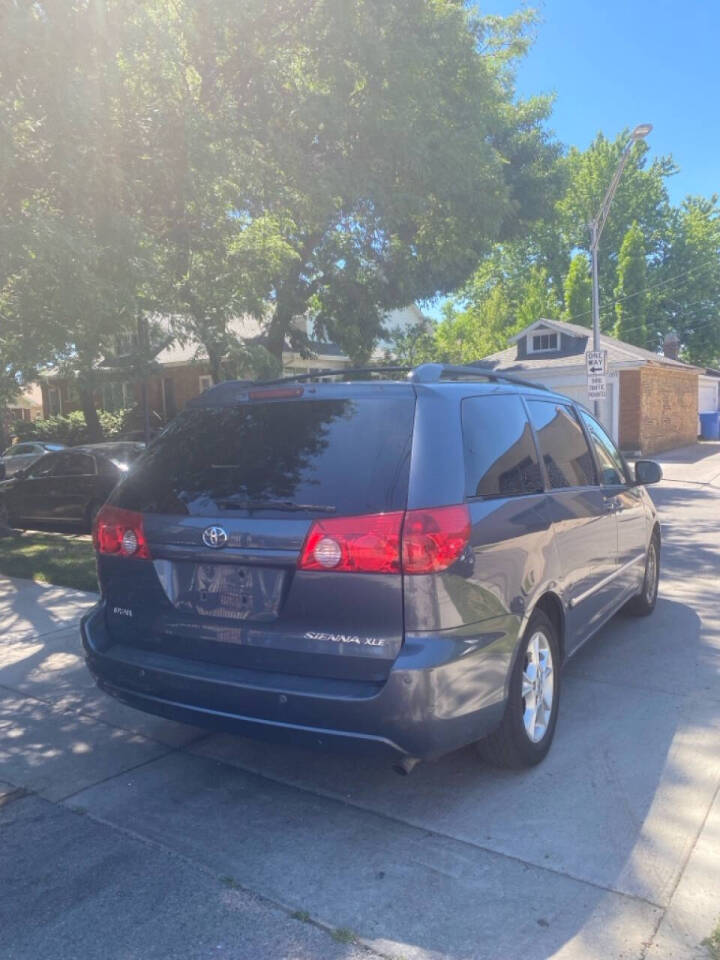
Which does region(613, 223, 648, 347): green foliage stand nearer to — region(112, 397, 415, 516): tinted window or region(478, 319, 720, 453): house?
region(478, 319, 720, 453): house

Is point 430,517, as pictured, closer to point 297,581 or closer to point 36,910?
point 297,581

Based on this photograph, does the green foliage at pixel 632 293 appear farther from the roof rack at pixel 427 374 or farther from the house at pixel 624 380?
the roof rack at pixel 427 374

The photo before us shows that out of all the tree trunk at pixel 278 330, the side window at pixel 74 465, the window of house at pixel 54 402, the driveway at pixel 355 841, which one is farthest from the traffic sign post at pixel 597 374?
the window of house at pixel 54 402

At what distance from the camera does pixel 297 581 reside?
327 centimetres

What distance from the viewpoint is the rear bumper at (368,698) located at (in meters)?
3.14

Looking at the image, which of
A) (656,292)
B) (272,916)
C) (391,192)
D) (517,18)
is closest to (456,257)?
(391,192)

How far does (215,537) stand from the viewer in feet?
11.3

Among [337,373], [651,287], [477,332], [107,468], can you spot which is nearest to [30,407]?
[477,332]

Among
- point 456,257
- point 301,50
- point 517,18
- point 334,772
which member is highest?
point 517,18

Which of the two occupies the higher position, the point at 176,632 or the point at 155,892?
the point at 176,632

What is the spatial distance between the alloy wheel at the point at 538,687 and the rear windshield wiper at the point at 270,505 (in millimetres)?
1289

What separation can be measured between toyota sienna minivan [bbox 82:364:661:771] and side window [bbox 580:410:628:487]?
4.41 ft

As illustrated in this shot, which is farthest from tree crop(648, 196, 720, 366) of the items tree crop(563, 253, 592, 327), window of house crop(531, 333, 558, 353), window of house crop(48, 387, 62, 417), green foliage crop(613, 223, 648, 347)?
window of house crop(48, 387, 62, 417)

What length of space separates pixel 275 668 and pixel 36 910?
119 cm
